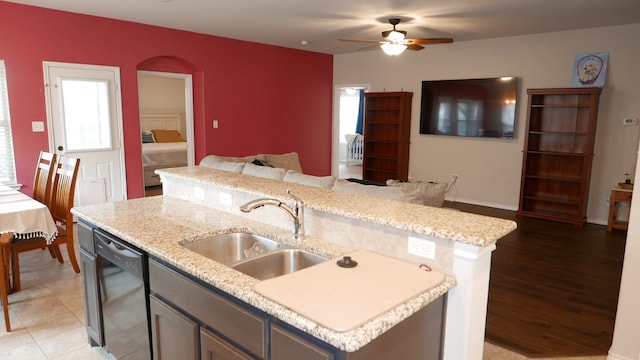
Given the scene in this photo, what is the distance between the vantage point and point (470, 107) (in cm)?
664

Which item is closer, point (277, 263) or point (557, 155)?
point (277, 263)

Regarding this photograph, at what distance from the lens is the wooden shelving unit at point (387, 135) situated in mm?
7355

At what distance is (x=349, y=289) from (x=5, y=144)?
5111mm

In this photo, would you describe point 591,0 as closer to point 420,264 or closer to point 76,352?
point 420,264

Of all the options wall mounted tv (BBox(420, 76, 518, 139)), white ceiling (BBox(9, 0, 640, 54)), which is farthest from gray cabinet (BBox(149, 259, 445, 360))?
wall mounted tv (BBox(420, 76, 518, 139))

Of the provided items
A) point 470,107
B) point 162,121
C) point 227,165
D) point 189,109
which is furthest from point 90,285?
point 162,121

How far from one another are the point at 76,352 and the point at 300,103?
599cm

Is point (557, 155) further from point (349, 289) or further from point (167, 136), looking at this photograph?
point (167, 136)

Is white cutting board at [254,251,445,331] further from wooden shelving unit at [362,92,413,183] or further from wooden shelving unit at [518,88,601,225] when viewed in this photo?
wooden shelving unit at [362,92,413,183]

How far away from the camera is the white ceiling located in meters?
4.52

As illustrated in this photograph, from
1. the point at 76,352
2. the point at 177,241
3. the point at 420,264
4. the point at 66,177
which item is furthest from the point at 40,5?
the point at 420,264

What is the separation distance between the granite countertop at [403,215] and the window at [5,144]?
3743 millimetres

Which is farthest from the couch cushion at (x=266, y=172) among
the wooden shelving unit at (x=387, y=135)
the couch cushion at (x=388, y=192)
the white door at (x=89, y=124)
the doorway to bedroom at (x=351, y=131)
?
the doorway to bedroom at (x=351, y=131)

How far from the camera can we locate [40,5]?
15.6 feet
